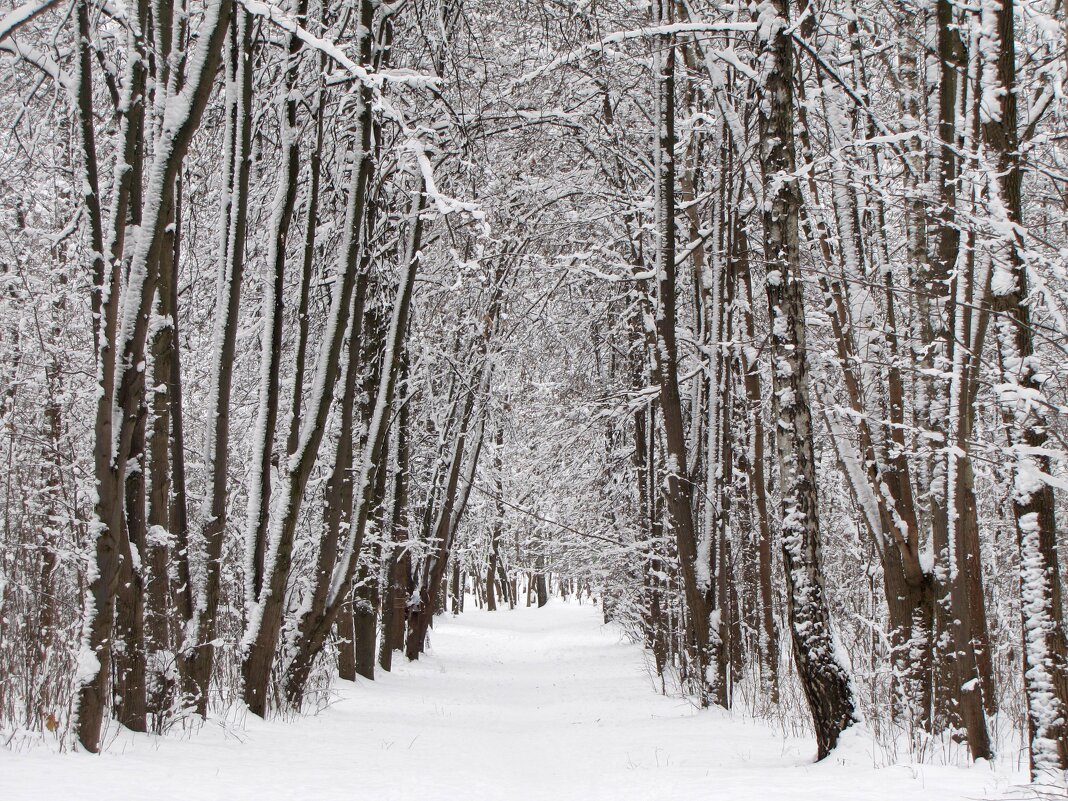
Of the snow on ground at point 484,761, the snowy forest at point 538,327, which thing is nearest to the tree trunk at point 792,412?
the snowy forest at point 538,327

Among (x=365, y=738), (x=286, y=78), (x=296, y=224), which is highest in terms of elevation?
(x=286, y=78)

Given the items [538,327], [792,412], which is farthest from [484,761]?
[538,327]

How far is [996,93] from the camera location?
4898 mm

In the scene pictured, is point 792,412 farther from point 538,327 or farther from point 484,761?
point 538,327

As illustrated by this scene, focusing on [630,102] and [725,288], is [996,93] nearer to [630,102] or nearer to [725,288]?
[725,288]

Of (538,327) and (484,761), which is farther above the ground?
(538,327)

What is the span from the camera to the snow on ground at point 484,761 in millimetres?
4328

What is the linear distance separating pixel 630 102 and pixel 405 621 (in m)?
10.9

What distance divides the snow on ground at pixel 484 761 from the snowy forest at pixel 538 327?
0.17 meters

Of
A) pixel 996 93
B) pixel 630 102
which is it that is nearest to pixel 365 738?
pixel 996 93

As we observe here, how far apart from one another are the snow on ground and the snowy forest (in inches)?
6.8

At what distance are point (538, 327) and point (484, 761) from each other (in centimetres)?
855

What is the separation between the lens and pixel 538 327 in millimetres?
14297

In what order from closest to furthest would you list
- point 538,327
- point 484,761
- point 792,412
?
point 792,412
point 484,761
point 538,327
